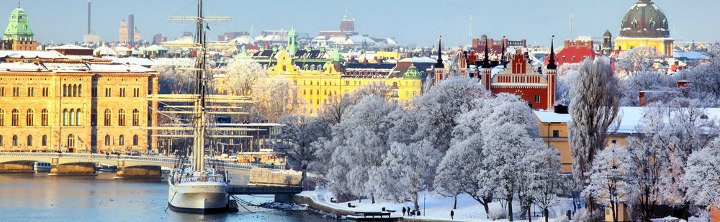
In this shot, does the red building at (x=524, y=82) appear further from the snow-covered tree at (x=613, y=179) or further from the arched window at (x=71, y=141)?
the arched window at (x=71, y=141)

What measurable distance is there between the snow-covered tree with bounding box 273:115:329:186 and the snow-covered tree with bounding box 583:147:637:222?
25818 millimetres

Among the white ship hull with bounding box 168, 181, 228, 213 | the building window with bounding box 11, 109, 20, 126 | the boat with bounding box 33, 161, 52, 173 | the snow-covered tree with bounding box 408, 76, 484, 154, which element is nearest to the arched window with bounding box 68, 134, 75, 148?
the building window with bounding box 11, 109, 20, 126

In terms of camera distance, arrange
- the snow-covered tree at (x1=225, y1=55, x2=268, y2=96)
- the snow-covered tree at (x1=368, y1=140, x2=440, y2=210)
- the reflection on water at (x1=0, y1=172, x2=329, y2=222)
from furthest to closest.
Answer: the snow-covered tree at (x1=225, y1=55, x2=268, y2=96) < the reflection on water at (x1=0, y1=172, x2=329, y2=222) < the snow-covered tree at (x1=368, y1=140, x2=440, y2=210)

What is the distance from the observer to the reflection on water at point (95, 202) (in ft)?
300

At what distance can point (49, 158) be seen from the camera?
12400cm

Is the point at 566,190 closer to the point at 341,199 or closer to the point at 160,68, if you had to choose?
the point at 341,199

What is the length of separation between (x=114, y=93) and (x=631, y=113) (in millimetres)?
61515

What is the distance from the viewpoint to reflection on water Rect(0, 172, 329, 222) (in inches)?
3598

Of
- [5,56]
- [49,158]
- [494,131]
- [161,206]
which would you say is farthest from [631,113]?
[5,56]

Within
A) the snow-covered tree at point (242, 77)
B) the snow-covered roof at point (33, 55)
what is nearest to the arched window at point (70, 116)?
the snow-covered roof at point (33, 55)

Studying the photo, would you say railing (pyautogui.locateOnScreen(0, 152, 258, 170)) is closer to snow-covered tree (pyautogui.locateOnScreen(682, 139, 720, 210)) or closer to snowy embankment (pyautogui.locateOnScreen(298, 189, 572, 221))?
snowy embankment (pyautogui.locateOnScreen(298, 189, 572, 221))

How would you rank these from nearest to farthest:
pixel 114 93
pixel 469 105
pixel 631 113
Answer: pixel 631 113, pixel 469 105, pixel 114 93

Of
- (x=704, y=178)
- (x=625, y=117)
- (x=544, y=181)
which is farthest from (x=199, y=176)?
(x=704, y=178)

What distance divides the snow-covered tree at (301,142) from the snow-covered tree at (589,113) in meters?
22.0
